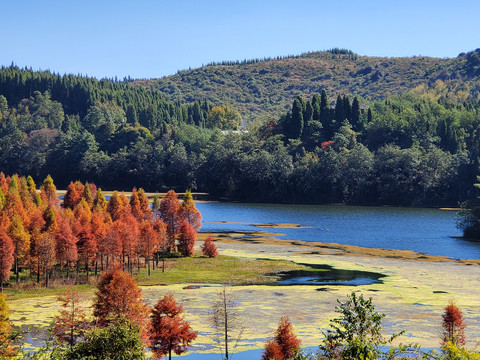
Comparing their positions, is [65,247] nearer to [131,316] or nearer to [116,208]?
[116,208]

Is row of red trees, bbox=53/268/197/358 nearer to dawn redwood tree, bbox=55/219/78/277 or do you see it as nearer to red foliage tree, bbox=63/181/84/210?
dawn redwood tree, bbox=55/219/78/277

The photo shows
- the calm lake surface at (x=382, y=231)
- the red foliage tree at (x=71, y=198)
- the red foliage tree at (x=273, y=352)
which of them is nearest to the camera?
the red foliage tree at (x=273, y=352)

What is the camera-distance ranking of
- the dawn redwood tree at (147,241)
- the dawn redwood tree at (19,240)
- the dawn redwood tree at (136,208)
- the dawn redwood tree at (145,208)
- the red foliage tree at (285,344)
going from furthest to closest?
the dawn redwood tree at (145,208)
the dawn redwood tree at (136,208)
the dawn redwood tree at (147,241)
the dawn redwood tree at (19,240)
the red foliage tree at (285,344)

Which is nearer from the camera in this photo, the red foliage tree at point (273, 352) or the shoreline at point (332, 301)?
the red foliage tree at point (273, 352)

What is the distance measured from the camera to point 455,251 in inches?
5285

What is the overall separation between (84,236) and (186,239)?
25.6 m

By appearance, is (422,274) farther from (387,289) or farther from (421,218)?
(421,218)

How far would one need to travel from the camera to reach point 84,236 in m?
104

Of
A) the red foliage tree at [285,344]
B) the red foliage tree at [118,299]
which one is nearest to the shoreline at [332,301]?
the red foliage tree at [285,344]

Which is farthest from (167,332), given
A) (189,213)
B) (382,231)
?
(382,231)

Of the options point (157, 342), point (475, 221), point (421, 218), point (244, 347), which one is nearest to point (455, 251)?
point (475, 221)

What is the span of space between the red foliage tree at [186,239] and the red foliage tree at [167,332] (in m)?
61.6

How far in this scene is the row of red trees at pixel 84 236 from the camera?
97562mm

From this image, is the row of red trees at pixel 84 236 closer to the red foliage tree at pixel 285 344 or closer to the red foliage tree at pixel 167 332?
the red foliage tree at pixel 167 332
